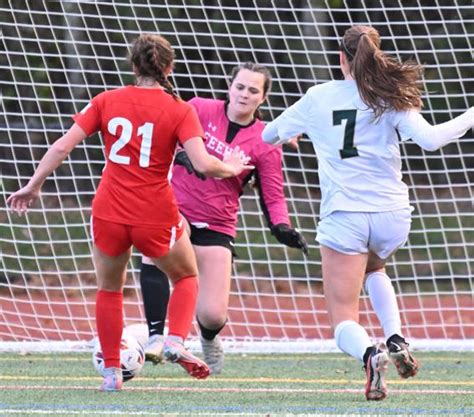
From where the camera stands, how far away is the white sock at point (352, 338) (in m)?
5.38

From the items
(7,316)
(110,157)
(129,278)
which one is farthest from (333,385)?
(129,278)

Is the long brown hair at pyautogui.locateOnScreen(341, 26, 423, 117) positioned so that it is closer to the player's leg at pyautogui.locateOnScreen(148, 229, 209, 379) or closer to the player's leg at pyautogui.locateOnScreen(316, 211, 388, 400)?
the player's leg at pyautogui.locateOnScreen(316, 211, 388, 400)

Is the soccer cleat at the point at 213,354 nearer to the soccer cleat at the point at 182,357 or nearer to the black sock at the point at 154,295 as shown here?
the black sock at the point at 154,295

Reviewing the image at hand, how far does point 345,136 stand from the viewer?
18.0 ft

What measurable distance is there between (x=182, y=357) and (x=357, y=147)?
Answer: 1211mm

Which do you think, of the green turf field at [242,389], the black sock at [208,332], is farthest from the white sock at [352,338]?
the black sock at [208,332]

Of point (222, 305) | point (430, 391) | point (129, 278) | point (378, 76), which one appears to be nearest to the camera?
point (378, 76)

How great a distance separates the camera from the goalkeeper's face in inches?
282

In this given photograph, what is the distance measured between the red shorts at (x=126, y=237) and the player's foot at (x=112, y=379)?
0.61 metres

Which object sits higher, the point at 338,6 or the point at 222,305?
the point at 338,6

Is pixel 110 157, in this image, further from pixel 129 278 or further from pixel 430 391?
pixel 129 278

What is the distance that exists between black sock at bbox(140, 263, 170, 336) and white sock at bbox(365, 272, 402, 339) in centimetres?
134

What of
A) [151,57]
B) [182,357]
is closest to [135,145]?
[151,57]

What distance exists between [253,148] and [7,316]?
4243 millimetres
